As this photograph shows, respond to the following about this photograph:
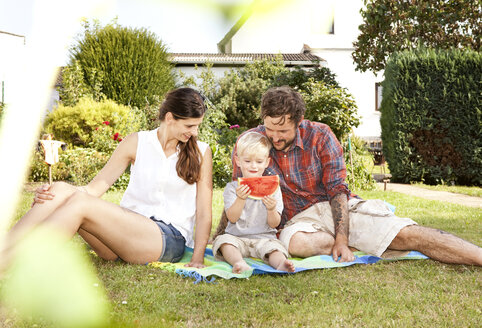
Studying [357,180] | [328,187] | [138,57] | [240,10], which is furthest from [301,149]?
[138,57]

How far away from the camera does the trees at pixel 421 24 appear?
13.2 metres

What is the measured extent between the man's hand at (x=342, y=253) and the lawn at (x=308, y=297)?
0.25 ft

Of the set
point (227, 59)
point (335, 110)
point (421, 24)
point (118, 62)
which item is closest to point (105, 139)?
point (335, 110)

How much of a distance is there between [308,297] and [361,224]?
1.09 meters

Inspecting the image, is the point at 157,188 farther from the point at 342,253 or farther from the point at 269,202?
the point at 342,253

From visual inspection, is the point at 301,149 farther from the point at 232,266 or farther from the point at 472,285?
the point at 472,285

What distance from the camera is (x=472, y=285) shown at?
3.08m

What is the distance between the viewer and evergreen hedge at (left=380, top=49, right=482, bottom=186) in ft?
34.8

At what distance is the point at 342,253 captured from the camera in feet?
11.9

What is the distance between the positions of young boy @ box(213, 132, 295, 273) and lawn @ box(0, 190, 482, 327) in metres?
0.25

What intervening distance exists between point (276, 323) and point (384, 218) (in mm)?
1578

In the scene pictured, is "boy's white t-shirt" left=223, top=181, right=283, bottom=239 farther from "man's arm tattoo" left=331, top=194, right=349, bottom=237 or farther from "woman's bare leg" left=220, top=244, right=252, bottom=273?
"man's arm tattoo" left=331, top=194, right=349, bottom=237

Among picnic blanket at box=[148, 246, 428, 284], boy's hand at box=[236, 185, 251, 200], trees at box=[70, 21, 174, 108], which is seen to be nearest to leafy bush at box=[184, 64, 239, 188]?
trees at box=[70, 21, 174, 108]

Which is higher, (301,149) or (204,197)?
(301,149)
